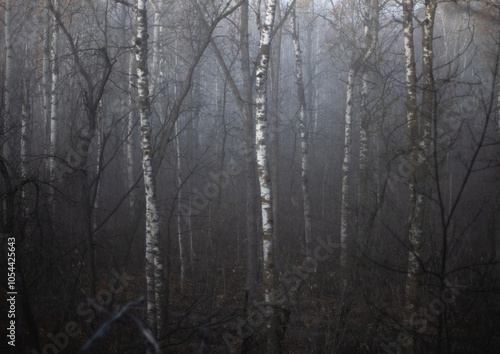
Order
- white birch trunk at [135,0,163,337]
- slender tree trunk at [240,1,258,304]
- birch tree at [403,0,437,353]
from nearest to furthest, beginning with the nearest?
birch tree at [403,0,437,353] < white birch trunk at [135,0,163,337] < slender tree trunk at [240,1,258,304]

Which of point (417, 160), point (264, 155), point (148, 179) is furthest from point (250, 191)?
point (417, 160)

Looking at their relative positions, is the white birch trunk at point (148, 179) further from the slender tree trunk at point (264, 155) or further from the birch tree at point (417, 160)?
the birch tree at point (417, 160)

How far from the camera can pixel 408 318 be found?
614 centimetres

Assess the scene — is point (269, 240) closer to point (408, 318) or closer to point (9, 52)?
point (408, 318)

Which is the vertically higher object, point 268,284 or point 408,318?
point 268,284

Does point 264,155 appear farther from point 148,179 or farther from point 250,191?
point 250,191

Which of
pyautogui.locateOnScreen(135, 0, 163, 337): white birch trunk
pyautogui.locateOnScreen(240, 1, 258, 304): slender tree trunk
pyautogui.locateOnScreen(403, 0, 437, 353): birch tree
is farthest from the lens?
pyautogui.locateOnScreen(240, 1, 258, 304): slender tree trunk

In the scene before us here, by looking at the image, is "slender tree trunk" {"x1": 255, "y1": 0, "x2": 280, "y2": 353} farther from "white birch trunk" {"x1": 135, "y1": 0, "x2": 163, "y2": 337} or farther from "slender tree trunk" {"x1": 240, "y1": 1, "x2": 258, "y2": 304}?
"slender tree trunk" {"x1": 240, "y1": 1, "x2": 258, "y2": 304}

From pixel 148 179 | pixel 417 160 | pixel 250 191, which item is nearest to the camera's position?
pixel 148 179

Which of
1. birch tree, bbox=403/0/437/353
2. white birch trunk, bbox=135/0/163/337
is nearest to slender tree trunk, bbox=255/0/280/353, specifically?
white birch trunk, bbox=135/0/163/337

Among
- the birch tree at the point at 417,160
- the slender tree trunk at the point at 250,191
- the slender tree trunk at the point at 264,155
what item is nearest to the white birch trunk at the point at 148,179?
the slender tree trunk at the point at 264,155

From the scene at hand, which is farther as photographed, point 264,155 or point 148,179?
point 264,155

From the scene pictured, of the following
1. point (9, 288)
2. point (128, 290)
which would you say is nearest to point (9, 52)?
point (128, 290)

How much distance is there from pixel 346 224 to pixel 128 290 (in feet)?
19.1
